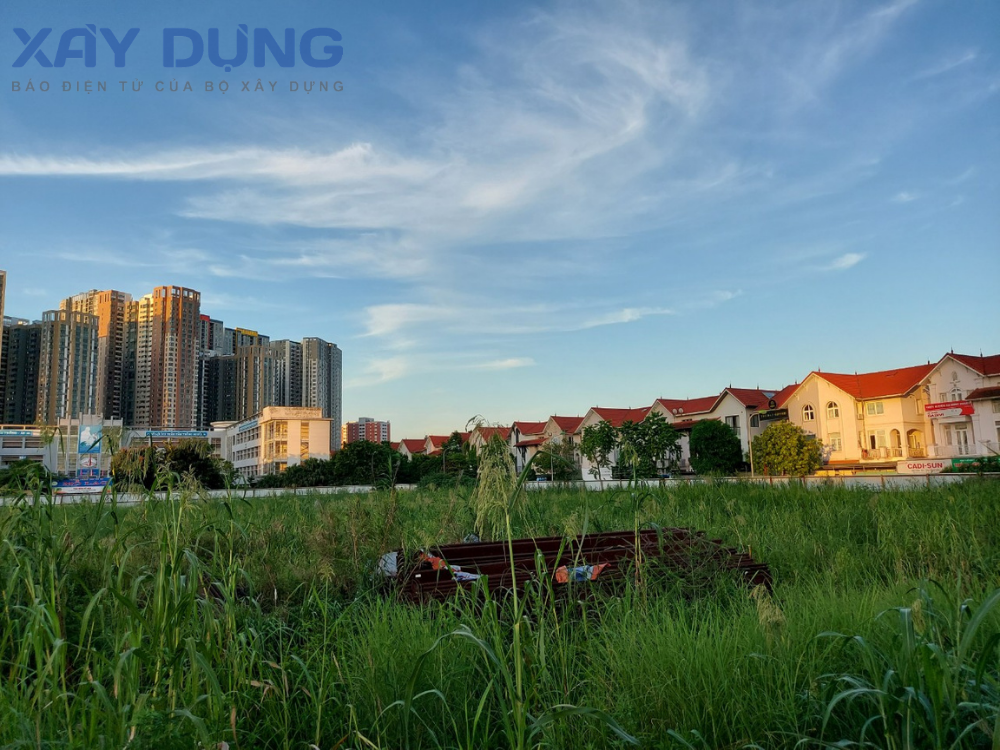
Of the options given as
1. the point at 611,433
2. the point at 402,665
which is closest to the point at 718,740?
the point at 402,665

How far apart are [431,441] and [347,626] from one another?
8162 cm

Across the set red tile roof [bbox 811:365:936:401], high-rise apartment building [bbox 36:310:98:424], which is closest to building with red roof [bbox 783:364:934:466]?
red tile roof [bbox 811:365:936:401]

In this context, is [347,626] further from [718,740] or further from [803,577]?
[803,577]

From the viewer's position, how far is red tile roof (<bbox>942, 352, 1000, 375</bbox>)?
1663 inches

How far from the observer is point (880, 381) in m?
48.1

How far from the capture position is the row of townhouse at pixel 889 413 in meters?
41.8

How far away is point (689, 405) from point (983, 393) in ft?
73.1

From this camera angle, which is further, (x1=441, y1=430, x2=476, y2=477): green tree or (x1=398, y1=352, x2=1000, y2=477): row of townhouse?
(x1=398, y1=352, x2=1000, y2=477): row of townhouse

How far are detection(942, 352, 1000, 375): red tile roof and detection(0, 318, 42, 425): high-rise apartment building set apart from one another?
345ft

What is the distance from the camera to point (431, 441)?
84.5m

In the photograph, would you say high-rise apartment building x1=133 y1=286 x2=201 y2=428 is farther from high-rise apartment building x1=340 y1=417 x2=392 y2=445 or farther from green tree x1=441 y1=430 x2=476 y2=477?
green tree x1=441 y1=430 x2=476 y2=477

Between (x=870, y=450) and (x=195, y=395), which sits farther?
(x=195, y=395)

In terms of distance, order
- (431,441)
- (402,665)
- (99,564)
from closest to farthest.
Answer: (402,665)
(99,564)
(431,441)

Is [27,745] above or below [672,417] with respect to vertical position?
below
